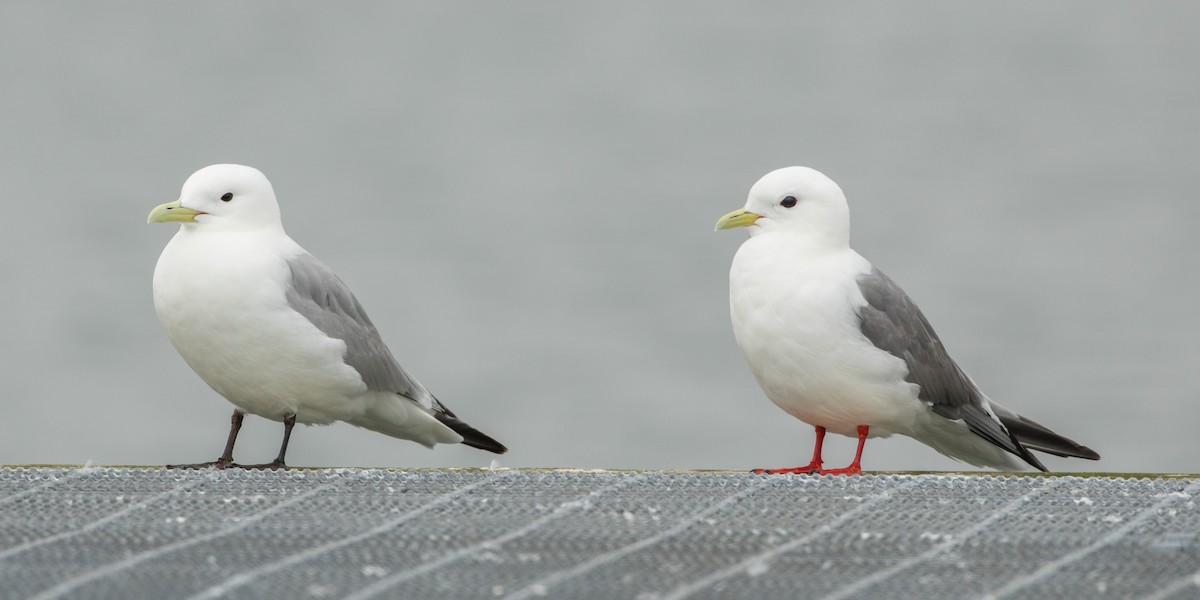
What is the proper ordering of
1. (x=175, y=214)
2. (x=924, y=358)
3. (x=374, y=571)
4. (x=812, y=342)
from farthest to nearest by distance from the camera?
(x=175, y=214)
(x=924, y=358)
(x=812, y=342)
(x=374, y=571)

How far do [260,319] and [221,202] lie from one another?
491 mm

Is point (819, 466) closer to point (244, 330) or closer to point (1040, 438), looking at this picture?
point (1040, 438)

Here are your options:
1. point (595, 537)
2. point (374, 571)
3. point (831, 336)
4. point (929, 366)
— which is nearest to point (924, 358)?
point (929, 366)

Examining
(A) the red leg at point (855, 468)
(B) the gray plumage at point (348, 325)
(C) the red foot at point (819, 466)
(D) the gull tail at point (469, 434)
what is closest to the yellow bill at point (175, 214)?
(B) the gray plumage at point (348, 325)

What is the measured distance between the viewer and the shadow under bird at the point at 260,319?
16.8 feet

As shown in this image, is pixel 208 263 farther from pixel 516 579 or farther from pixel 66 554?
Result: pixel 516 579

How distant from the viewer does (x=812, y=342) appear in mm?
4941

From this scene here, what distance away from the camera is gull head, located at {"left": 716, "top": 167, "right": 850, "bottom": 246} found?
16.9 feet

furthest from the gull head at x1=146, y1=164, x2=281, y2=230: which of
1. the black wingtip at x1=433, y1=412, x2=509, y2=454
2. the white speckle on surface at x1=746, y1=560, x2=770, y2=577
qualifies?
the white speckle on surface at x1=746, y1=560, x2=770, y2=577

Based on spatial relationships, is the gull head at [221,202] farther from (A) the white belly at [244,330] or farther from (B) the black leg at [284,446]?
(B) the black leg at [284,446]

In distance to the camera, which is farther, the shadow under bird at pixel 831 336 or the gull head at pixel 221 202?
the gull head at pixel 221 202

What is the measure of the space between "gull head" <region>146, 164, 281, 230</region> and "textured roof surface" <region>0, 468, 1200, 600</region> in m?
1.48

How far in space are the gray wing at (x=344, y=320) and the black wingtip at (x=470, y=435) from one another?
0.43ft

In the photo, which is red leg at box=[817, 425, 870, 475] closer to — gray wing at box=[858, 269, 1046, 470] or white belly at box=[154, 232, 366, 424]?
gray wing at box=[858, 269, 1046, 470]
